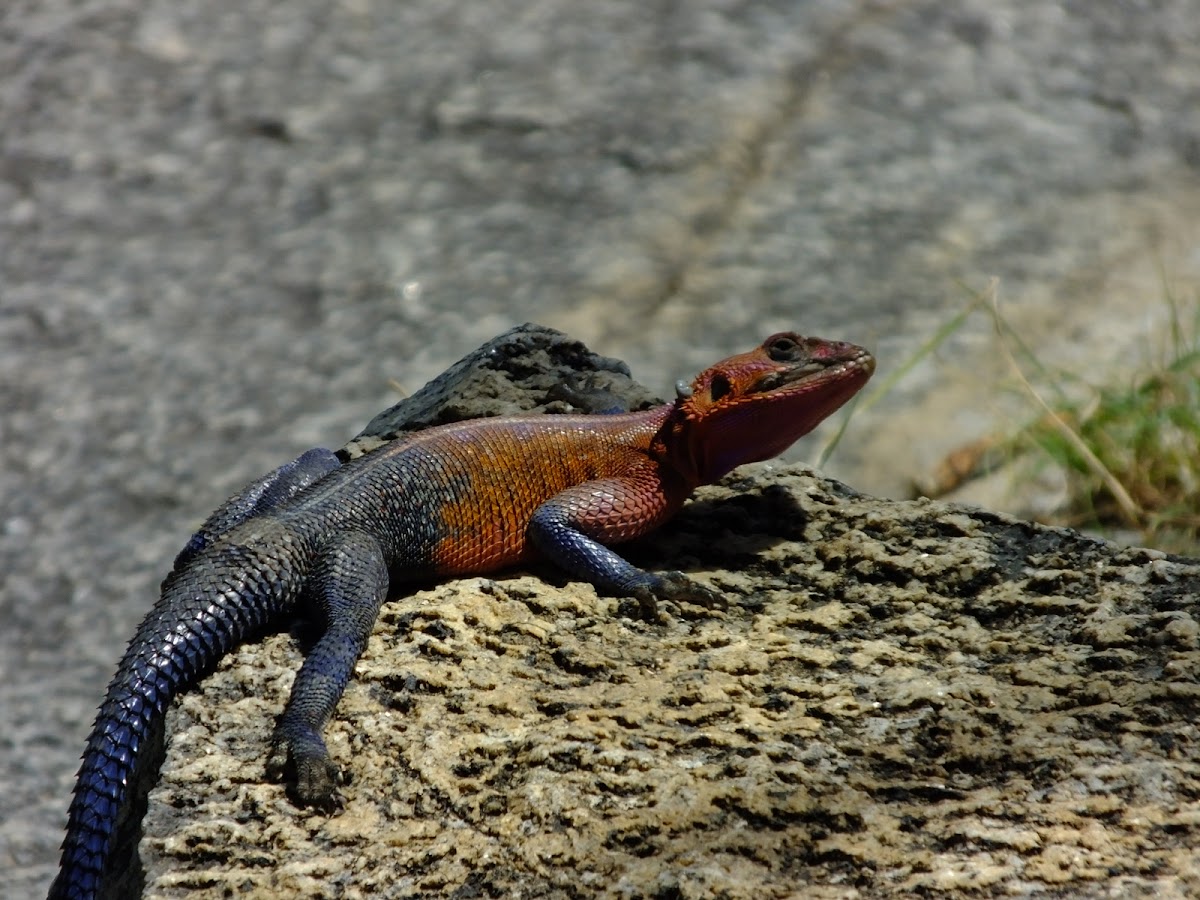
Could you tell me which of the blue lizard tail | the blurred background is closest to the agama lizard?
the blue lizard tail

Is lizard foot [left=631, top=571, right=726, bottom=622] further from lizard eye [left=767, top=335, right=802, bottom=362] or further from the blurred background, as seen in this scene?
the blurred background

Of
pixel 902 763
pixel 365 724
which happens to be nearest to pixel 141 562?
pixel 365 724

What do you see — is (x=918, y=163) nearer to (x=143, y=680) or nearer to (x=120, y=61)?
(x=120, y=61)

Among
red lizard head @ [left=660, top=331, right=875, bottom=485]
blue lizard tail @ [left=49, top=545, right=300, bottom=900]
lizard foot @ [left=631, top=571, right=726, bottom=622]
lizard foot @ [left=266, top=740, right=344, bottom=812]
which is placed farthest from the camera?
red lizard head @ [left=660, top=331, right=875, bottom=485]

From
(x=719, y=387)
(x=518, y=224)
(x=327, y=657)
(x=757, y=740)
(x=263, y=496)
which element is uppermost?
(x=719, y=387)

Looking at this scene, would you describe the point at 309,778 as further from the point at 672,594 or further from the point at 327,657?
the point at 672,594

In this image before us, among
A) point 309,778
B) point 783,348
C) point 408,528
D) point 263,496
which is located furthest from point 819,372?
point 309,778
